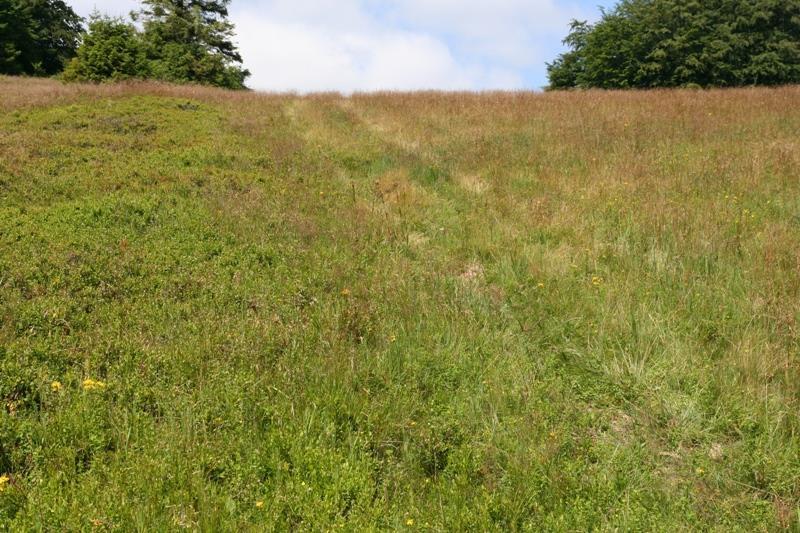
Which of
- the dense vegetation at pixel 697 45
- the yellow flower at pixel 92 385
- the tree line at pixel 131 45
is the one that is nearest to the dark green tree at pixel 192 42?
the tree line at pixel 131 45

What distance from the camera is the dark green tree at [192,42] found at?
30344mm

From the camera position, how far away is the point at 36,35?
39.0 meters

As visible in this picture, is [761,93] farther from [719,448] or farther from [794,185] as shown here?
[719,448]

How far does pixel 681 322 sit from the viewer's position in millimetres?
4434

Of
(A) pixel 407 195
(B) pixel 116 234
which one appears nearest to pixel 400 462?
(B) pixel 116 234

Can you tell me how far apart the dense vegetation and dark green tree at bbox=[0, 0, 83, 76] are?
1307 inches

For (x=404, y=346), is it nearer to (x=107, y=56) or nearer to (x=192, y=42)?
(x=107, y=56)

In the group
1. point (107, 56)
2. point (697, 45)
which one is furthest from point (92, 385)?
point (697, 45)

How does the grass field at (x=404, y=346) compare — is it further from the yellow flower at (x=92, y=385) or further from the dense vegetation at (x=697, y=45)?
the dense vegetation at (x=697, y=45)

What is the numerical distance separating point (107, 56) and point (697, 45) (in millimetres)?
27560

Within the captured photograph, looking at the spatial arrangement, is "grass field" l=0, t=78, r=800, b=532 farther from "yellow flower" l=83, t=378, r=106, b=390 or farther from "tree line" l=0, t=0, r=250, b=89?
"tree line" l=0, t=0, r=250, b=89

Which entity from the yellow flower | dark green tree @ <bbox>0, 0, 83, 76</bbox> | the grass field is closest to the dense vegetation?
the grass field

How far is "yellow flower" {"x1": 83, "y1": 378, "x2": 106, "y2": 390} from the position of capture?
3.55 metres

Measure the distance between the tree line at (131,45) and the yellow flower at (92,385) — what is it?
2126 centimetres
